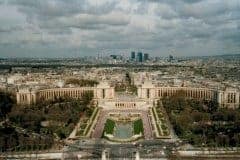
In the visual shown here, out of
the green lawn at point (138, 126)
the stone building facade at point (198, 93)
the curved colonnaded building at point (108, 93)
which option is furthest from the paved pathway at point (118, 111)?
the stone building facade at point (198, 93)

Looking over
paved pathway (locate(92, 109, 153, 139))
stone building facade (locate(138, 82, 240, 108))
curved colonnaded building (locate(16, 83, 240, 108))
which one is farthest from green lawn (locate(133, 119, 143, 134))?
curved colonnaded building (locate(16, 83, 240, 108))

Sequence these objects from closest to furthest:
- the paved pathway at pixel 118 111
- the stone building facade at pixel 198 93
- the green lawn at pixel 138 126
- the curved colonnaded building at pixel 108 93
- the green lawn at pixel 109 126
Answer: the paved pathway at pixel 118 111, the green lawn at pixel 138 126, the green lawn at pixel 109 126, the stone building facade at pixel 198 93, the curved colonnaded building at pixel 108 93

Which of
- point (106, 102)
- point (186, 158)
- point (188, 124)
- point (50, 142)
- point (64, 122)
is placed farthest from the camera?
point (106, 102)

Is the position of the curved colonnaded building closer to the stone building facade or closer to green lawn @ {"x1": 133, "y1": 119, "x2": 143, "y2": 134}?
the stone building facade

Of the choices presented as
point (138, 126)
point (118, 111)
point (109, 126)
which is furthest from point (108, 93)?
point (138, 126)

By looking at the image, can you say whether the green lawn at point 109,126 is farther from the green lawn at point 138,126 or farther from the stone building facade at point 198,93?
the stone building facade at point 198,93

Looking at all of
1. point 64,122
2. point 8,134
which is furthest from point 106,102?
point 8,134

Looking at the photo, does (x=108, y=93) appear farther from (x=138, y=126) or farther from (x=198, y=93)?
(x=138, y=126)

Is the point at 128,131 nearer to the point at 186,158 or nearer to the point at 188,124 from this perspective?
the point at 188,124
